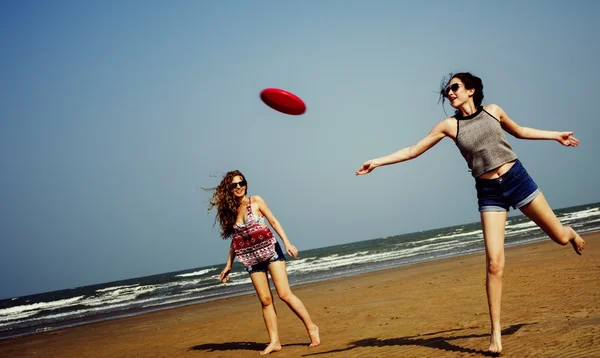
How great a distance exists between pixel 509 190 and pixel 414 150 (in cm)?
86

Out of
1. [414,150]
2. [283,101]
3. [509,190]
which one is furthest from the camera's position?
[283,101]

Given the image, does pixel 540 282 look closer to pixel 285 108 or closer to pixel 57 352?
pixel 285 108

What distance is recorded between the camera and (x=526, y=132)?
4.36 metres

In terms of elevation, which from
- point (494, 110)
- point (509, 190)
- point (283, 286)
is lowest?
point (283, 286)

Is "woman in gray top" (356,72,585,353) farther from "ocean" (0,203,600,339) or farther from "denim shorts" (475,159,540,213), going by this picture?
"ocean" (0,203,600,339)

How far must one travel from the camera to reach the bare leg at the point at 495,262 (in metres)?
4.18

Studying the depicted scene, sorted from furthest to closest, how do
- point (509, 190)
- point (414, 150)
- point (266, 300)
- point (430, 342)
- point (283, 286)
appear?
point (266, 300)
point (283, 286)
point (430, 342)
point (414, 150)
point (509, 190)

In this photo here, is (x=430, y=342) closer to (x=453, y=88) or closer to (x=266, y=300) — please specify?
(x=266, y=300)

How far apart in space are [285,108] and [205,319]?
6.52 metres

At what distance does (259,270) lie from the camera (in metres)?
5.87

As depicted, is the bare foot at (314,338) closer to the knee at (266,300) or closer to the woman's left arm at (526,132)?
the knee at (266,300)

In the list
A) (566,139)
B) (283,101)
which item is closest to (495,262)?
(566,139)

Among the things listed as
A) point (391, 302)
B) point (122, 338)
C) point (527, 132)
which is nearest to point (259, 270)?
point (527, 132)

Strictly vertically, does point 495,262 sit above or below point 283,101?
below
